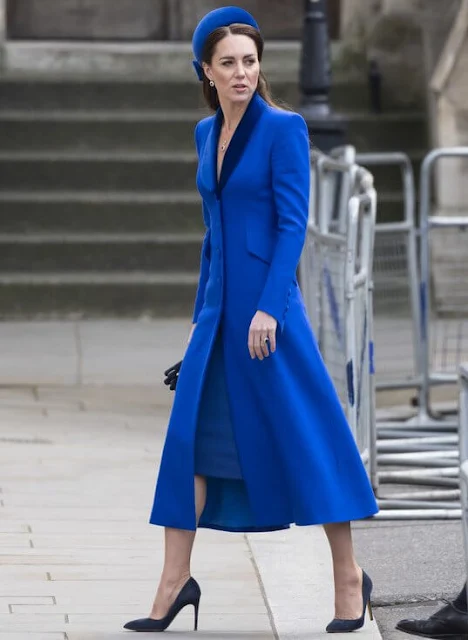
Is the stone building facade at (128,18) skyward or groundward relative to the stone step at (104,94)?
skyward

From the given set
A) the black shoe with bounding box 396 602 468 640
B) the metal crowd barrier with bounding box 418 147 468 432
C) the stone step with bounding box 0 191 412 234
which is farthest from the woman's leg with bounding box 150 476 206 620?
the stone step with bounding box 0 191 412 234

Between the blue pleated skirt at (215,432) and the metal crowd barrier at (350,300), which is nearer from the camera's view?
the blue pleated skirt at (215,432)

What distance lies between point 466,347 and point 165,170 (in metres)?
3.55

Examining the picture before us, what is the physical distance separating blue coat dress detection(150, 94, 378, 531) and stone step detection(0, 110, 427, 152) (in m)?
8.22

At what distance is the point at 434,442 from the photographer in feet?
28.2

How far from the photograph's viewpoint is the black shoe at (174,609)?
534 centimetres

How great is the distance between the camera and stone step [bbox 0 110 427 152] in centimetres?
1341

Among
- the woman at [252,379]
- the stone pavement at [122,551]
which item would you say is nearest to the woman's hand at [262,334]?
the woman at [252,379]

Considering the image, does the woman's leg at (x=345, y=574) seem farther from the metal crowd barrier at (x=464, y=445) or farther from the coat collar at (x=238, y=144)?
the coat collar at (x=238, y=144)

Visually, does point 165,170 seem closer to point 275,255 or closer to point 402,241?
point 402,241

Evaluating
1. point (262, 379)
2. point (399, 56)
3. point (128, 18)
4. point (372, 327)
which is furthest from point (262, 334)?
point (128, 18)

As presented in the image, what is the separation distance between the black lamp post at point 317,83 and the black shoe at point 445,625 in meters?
6.35

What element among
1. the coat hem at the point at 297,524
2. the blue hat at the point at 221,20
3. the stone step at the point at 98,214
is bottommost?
the coat hem at the point at 297,524

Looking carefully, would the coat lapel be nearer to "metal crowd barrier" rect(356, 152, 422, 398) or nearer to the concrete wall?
"metal crowd barrier" rect(356, 152, 422, 398)
